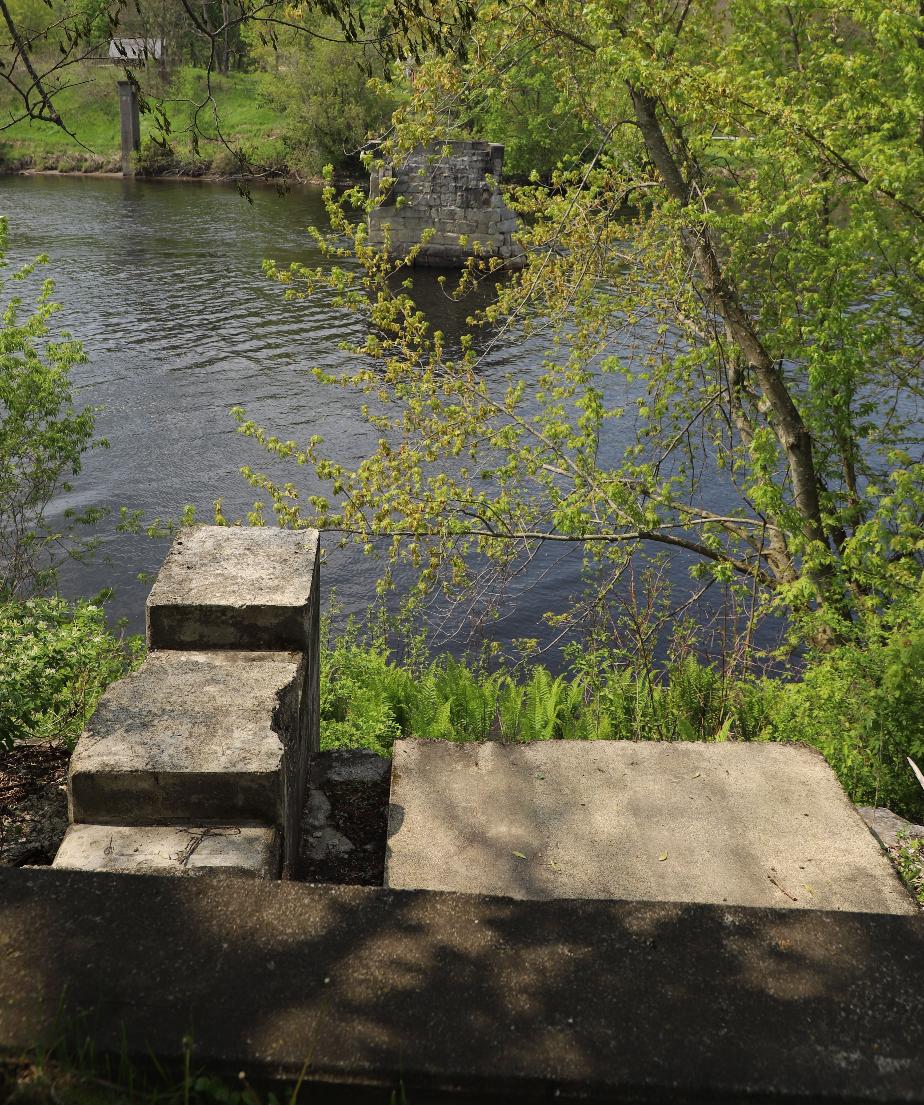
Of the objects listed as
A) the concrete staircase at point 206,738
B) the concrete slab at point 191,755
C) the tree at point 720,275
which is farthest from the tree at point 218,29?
the concrete slab at point 191,755

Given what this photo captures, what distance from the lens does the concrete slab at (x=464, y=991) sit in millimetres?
1932

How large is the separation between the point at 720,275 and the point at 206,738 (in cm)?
739

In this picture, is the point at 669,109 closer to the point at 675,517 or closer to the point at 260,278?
the point at 675,517

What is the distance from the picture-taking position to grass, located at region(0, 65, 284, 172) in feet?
162

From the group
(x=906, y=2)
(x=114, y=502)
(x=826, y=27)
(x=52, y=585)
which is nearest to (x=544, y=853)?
(x=906, y=2)

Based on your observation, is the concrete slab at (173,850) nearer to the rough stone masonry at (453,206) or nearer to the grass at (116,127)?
the rough stone masonry at (453,206)

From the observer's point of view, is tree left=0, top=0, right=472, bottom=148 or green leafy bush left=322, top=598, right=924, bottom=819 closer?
tree left=0, top=0, right=472, bottom=148

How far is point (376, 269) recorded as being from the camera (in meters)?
10.1

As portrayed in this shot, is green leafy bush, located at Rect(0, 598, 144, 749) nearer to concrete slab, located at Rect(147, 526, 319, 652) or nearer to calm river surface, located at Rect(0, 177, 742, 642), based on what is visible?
concrete slab, located at Rect(147, 526, 319, 652)

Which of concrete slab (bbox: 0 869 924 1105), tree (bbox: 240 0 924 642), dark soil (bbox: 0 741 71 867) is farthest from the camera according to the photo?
tree (bbox: 240 0 924 642)

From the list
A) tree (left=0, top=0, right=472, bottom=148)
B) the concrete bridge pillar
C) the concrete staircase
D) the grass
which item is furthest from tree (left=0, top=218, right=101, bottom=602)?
the concrete bridge pillar

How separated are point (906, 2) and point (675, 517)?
5.71 metres

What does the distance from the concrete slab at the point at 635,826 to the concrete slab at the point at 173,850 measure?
59cm

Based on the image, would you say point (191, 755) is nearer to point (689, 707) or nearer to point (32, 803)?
point (32, 803)
